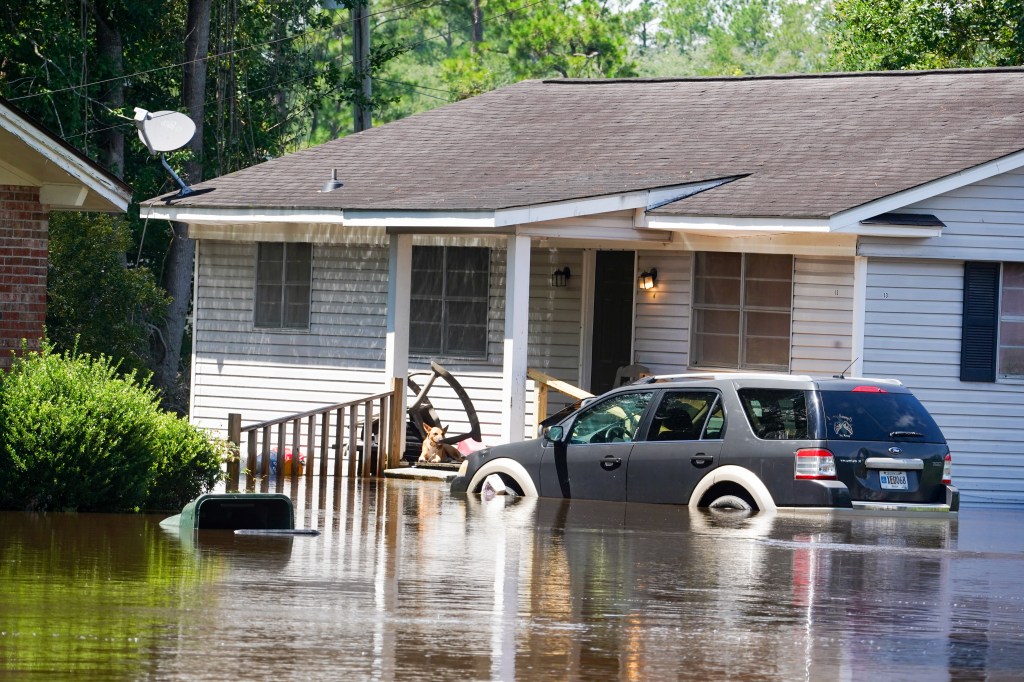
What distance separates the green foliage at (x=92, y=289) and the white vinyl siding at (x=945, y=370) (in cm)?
1089

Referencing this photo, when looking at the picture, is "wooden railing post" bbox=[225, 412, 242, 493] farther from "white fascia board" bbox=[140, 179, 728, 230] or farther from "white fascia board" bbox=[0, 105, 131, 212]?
"white fascia board" bbox=[140, 179, 728, 230]

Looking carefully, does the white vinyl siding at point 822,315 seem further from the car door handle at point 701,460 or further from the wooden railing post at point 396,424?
the car door handle at point 701,460

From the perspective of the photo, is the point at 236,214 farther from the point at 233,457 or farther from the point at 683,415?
the point at 683,415

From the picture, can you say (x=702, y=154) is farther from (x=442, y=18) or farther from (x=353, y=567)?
(x=442, y=18)

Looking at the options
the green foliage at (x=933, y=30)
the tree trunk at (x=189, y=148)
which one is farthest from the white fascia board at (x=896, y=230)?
the tree trunk at (x=189, y=148)

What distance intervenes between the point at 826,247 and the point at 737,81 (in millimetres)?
6258

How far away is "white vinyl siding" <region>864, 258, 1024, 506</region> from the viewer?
18562 millimetres

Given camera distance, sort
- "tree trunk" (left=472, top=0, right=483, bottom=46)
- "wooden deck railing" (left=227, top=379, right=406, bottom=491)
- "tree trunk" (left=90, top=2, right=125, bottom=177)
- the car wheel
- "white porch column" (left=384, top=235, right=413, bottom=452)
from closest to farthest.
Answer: the car wheel → "wooden deck railing" (left=227, top=379, right=406, bottom=491) → "white porch column" (left=384, top=235, right=413, bottom=452) → "tree trunk" (left=90, top=2, right=125, bottom=177) → "tree trunk" (left=472, top=0, right=483, bottom=46)

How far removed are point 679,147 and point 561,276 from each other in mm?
2412

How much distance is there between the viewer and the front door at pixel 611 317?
2172 cm

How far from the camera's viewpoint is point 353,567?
10.9 meters

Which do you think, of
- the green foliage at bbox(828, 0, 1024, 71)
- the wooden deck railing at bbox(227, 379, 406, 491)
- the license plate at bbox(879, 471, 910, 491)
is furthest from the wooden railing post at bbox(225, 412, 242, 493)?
the green foliage at bbox(828, 0, 1024, 71)

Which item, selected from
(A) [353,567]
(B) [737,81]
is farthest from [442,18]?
(A) [353,567]

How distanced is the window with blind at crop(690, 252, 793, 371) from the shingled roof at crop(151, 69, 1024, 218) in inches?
47.9
